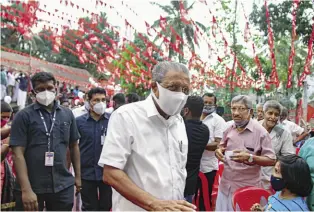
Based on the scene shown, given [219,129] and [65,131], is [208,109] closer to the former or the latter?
[219,129]

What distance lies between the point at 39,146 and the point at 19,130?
0.21 meters

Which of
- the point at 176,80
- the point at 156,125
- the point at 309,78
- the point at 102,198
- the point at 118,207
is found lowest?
the point at 102,198

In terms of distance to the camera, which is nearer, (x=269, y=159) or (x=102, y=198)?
(x=269, y=159)

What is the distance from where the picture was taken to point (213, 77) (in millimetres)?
24703

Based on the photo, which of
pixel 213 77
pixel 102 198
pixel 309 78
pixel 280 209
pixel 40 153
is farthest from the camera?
pixel 213 77

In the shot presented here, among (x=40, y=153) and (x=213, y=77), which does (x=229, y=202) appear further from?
(x=213, y=77)

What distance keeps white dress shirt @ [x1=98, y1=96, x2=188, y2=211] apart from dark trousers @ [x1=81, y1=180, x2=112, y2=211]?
2.31m

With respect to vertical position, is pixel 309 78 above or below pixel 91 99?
above

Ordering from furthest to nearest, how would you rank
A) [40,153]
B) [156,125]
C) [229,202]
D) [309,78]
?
[309,78], [229,202], [40,153], [156,125]

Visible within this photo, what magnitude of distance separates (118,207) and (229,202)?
2267 mm

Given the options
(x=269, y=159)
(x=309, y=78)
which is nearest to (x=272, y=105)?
(x=269, y=159)

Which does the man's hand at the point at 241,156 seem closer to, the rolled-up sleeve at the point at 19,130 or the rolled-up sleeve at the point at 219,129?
the rolled-up sleeve at the point at 219,129

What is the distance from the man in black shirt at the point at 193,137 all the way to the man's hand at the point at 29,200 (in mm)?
1550

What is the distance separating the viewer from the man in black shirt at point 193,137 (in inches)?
162
